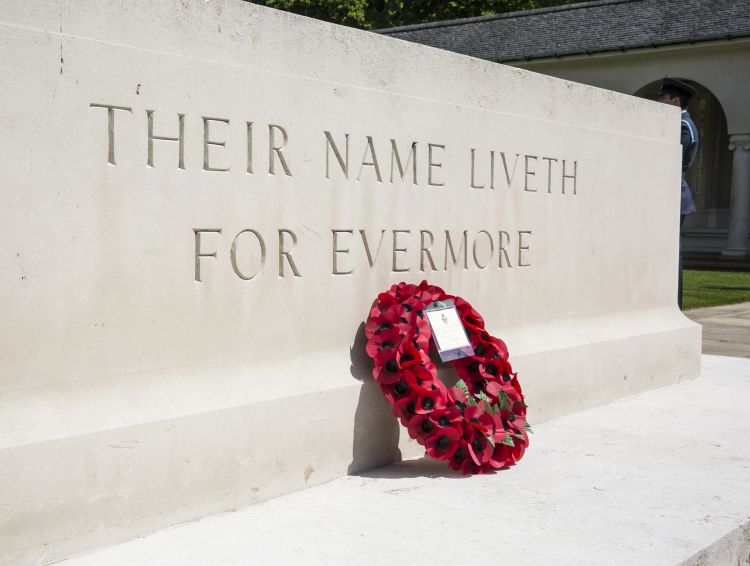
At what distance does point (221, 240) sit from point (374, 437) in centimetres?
109

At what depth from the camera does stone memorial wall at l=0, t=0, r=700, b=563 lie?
305cm

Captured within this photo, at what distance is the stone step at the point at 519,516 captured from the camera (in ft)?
10.2

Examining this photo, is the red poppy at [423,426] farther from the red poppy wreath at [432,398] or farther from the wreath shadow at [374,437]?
the wreath shadow at [374,437]

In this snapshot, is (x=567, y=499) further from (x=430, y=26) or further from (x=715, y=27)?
(x=430, y=26)

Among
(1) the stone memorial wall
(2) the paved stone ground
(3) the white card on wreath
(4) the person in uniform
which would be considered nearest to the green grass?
(2) the paved stone ground

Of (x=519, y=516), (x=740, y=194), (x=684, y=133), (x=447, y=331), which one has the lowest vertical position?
(x=519, y=516)

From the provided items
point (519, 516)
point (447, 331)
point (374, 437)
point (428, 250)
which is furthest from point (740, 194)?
point (519, 516)

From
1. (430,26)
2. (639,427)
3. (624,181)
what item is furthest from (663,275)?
(430,26)

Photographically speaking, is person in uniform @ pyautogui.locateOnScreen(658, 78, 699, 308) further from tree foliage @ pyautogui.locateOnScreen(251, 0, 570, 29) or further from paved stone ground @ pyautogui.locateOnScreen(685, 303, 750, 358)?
tree foliage @ pyautogui.locateOnScreen(251, 0, 570, 29)

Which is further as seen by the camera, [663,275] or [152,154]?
[663,275]

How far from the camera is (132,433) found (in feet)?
10.6

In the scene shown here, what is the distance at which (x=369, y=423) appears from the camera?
13.6 ft

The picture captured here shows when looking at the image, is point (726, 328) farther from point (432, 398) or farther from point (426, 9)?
point (426, 9)

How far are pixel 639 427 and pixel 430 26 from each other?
24304mm
